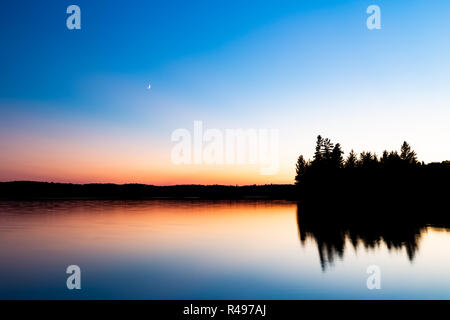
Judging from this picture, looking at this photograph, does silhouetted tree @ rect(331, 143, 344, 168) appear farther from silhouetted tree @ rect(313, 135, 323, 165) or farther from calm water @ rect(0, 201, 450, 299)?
calm water @ rect(0, 201, 450, 299)

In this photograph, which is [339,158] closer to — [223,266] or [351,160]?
[351,160]

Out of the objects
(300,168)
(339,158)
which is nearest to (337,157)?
(339,158)

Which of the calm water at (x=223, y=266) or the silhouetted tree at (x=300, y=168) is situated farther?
the silhouetted tree at (x=300, y=168)

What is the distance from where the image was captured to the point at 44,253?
28.5 m

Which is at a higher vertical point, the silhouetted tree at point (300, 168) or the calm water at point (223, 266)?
the silhouetted tree at point (300, 168)

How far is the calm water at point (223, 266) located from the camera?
18234 millimetres

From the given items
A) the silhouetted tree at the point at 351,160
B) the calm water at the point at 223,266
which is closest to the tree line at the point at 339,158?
the silhouetted tree at the point at 351,160

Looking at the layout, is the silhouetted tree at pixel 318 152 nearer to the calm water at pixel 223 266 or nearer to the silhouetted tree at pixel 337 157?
the silhouetted tree at pixel 337 157

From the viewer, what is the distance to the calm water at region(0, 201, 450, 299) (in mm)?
18234

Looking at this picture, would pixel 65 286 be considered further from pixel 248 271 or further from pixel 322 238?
pixel 322 238

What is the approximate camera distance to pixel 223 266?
2420 cm

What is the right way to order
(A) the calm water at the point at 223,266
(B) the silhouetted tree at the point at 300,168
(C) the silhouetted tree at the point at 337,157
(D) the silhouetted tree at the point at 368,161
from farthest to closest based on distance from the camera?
(B) the silhouetted tree at the point at 300,168, (C) the silhouetted tree at the point at 337,157, (D) the silhouetted tree at the point at 368,161, (A) the calm water at the point at 223,266
